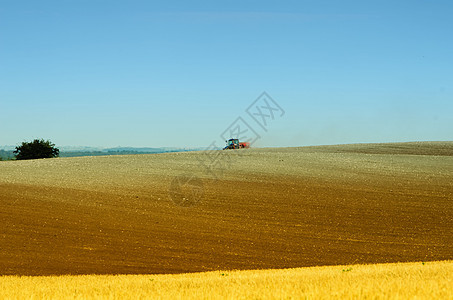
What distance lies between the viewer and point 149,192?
31344 mm

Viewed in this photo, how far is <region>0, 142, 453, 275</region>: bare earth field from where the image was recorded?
61.4 feet

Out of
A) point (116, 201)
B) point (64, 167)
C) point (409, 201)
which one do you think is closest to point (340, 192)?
point (409, 201)

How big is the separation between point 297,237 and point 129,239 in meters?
6.74

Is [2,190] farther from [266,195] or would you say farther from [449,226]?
[449,226]

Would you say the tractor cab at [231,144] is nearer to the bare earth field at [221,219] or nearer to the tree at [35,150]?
the bare earth field at [221,219]

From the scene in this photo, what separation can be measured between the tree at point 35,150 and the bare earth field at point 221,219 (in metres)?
45.3

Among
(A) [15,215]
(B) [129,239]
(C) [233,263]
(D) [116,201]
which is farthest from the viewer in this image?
(D) [116,201]

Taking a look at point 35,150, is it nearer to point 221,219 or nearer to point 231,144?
point 231,144

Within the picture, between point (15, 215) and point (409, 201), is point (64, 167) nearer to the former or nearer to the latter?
point (15, 215)

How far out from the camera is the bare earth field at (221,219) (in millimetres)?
18703

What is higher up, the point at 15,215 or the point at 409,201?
the point at 15,215

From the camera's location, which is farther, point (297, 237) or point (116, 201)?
point (116, 201)

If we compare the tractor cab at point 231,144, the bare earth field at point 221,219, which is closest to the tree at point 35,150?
the tractor cab at point 231,144

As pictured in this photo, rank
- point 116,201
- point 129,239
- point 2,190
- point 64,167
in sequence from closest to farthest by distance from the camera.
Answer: point 129,239 → point 116,201 → point 2,190 → point 64,167
